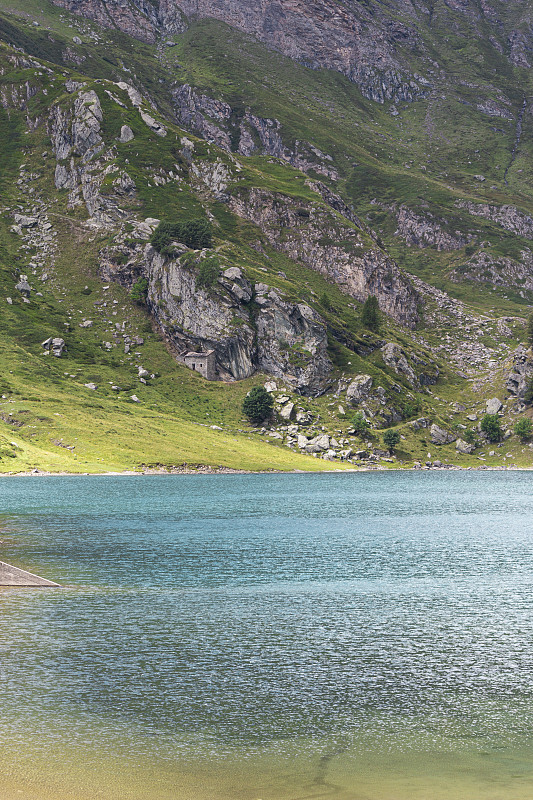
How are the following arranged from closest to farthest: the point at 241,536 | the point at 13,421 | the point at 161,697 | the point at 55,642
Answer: the point at 161,697
the point at 55,642
the point at 241,536
the point at 13,421

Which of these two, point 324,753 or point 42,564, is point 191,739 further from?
point 42,564

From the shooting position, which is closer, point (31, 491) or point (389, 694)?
point (389, 694)

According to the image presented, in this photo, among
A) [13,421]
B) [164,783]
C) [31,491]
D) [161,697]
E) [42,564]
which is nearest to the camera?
[164,783]

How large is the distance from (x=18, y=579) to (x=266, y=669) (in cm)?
2861

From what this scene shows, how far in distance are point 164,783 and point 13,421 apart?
187m

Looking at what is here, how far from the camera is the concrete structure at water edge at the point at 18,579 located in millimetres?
56812

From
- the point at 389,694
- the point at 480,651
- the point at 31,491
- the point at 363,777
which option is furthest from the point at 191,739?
the point at 31,491

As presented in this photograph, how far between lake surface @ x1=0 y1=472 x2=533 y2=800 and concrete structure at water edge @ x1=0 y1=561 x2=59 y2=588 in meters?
1.76

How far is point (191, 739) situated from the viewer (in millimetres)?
27734

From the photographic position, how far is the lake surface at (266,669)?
24.5 meters

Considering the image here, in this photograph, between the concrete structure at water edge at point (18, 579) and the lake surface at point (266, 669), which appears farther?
the concrete structure at water edge at point (18, 579)

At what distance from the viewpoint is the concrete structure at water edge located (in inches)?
2237

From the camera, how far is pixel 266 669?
122 ft

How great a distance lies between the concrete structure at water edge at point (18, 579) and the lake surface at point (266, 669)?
176cm
